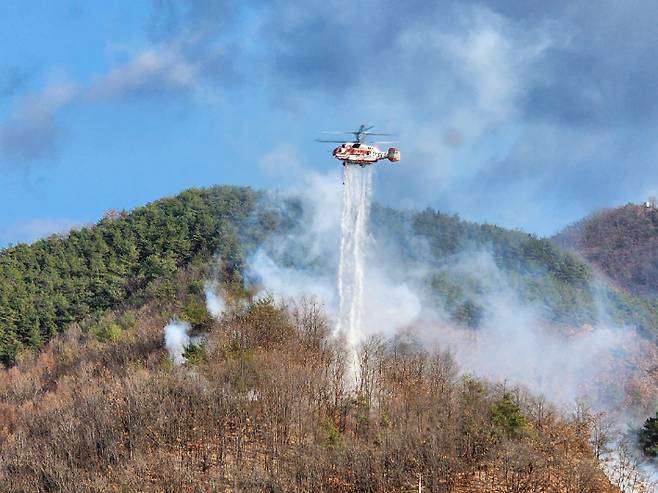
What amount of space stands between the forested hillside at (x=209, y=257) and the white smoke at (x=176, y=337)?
52.3 ft

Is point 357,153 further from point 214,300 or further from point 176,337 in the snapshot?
point 214,300

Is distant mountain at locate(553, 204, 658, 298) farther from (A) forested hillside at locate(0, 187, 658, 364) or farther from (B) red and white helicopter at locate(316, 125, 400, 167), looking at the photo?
(B) red and white helicopter at locate(316, 125, 400, 167)

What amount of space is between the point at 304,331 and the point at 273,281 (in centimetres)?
2185

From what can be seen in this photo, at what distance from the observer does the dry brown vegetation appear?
41.0 metres

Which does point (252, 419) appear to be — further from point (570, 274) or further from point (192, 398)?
point (570, 274)

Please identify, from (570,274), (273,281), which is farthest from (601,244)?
(273,281)

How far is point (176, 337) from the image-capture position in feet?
241

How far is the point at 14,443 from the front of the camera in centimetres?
5216

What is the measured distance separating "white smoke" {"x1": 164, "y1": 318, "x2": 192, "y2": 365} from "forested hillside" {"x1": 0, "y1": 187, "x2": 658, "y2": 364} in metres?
16.0

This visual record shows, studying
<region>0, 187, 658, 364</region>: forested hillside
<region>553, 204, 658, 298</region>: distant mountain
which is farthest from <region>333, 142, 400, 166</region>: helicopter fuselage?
<region>553, 204, 658, 298</region>: distant mountain

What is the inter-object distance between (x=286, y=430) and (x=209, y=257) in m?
54.5

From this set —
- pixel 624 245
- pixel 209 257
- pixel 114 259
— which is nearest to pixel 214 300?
pixel 209 257

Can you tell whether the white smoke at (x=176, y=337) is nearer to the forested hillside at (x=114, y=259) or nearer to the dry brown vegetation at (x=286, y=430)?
the dry brown vegetation at (x=286, y=430)

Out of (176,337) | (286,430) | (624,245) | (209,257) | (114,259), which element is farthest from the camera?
(624,245)
